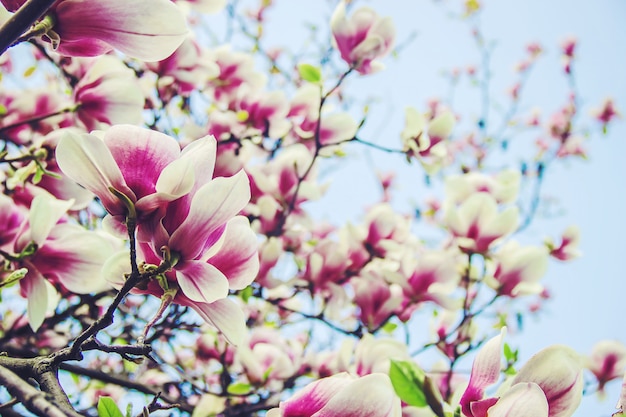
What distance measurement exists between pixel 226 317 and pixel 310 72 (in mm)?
779

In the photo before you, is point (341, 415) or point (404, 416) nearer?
point (341, 415)

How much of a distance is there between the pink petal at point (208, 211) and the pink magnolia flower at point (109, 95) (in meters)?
0.55

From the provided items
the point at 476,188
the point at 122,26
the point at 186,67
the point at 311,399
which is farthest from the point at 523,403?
the point at 186,67

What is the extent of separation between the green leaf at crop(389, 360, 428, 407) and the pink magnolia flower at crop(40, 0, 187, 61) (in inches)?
16.6

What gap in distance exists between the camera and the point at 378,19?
4.14ft

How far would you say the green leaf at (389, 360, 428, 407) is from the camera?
46 centimetres

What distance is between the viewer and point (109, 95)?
37.9 inches

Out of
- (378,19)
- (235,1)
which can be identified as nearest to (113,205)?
(378,19)

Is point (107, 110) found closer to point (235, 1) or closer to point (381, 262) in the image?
point (381, 262)

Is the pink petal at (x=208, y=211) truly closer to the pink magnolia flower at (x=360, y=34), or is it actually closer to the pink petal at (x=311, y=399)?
the pink petal at (x=311, y=399)

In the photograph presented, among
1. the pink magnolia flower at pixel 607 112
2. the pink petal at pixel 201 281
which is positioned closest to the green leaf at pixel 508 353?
the pink petal at pixel 201 281

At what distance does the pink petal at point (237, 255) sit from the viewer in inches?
22.2

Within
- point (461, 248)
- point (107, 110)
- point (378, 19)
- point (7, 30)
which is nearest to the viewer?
point (7, 30)

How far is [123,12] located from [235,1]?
227 centimetres
